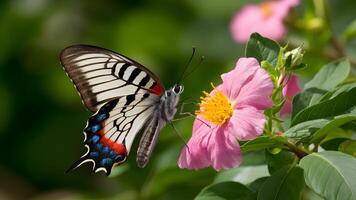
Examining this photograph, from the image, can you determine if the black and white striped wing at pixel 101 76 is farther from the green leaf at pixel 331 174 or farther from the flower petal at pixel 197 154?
the green leaf at pixel 331 174

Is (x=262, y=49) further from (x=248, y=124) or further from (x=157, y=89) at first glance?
(x=157, y=89)

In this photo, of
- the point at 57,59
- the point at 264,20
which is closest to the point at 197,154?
the point at 264,20

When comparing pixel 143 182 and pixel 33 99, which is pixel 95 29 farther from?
pixel 143 182

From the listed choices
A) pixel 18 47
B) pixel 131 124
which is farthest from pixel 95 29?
pixel 131 124

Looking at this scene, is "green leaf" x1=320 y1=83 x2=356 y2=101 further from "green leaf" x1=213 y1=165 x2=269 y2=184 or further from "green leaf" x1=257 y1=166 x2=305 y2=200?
"green leaf" x1=213 y1=165 x2=269 y2=184

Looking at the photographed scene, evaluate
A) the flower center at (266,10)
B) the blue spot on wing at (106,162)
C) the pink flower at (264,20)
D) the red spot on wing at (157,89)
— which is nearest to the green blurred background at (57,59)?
the pink flower at (264,20)

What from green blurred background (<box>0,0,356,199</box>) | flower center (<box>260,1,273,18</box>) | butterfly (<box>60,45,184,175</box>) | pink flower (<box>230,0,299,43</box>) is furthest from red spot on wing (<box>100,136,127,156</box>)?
green blurred background (<box>0,0,356,199</box>)

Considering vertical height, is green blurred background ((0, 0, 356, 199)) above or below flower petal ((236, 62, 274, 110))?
below
